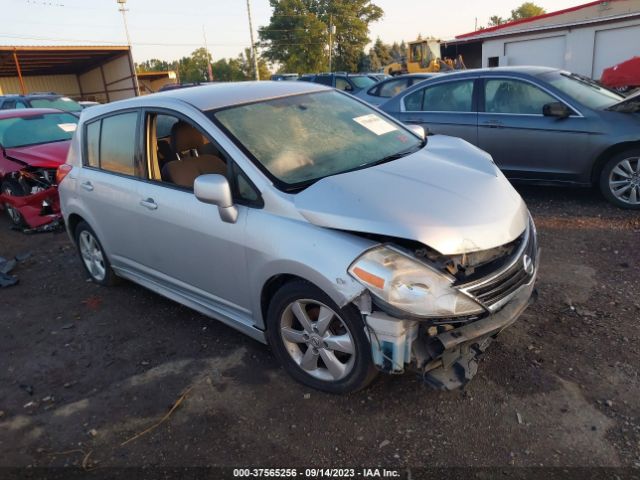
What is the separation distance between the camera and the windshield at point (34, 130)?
7.62 m

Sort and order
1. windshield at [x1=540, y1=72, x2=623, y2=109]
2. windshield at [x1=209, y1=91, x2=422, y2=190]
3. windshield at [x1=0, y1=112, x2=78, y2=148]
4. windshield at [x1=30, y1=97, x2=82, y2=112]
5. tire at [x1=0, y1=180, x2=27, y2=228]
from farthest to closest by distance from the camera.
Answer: windshield at [x1=30, y1=97, x2=82, y2=112] < windshield at [x1=0, y1=112, x2=78, y2=148] < tire at [x1=0, y1=180, x2=27, y2=228] < windshield at [x1=540, y1=72, x2=623, y2=109] < windshield at [x1=209, y1=91, x2=422, y2=190]

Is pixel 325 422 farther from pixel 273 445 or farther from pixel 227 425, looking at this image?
pixel 227 425

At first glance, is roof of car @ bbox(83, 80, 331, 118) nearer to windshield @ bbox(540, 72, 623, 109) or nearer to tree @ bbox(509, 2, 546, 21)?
windshield @ bbox(540, 72, 623, 109)

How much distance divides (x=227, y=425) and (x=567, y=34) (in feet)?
88.4

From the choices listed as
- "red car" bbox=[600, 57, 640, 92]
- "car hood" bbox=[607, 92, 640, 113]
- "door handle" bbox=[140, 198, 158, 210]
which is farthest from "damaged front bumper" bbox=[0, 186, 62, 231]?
"red car" bbox=[600, 57, 640, 92]

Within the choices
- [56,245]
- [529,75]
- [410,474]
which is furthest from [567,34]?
[410,474]

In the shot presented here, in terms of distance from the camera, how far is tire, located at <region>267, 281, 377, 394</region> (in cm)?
271

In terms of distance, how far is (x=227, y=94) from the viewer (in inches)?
142

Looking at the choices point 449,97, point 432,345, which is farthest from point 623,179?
point 432,345

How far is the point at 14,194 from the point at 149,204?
Result: 469cm

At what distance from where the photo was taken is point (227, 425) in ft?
9.39

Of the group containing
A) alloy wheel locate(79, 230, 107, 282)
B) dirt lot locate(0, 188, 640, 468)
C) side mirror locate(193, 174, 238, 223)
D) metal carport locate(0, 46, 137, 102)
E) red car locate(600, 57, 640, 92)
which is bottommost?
dirt lot locate(0, 188, 640, 468)

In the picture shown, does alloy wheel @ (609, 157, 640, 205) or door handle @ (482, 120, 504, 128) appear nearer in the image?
alloy wheel @ (609, 157, 640, 205)

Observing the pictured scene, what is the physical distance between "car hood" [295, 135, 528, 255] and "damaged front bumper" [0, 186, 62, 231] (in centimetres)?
547
